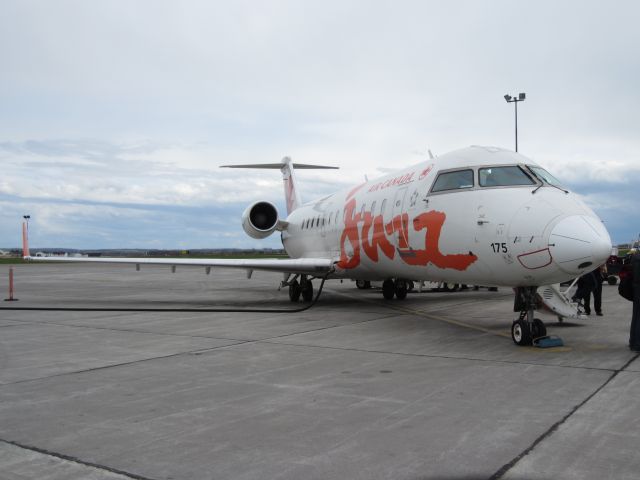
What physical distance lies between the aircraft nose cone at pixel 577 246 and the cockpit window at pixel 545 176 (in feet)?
5.04

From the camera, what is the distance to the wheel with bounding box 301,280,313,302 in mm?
17319

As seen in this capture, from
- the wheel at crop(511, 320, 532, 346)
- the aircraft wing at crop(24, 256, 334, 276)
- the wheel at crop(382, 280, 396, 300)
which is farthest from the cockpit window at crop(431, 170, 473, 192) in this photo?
the wheel at crop(382, 280, 396, 300)

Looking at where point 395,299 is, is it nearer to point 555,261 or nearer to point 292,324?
point 292,324

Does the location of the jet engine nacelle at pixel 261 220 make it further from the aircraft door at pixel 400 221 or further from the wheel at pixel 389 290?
the aircraft door at pixel 400 221

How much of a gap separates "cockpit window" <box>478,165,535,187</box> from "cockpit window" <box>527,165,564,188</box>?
19 centimetres

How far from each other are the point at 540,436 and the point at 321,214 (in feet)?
45.5

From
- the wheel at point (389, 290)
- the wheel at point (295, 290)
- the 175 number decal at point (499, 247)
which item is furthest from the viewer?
the wheel at point (389, 290)

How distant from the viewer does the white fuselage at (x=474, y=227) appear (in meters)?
7.86

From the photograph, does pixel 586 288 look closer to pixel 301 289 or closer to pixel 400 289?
pixel 400 289

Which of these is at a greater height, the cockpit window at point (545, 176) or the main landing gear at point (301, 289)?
the cockpit window at point (545, 176)

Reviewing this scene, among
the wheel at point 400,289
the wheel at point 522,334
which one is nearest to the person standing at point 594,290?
the wheel at point 522,334

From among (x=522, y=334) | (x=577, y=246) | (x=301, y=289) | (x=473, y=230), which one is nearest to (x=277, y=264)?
(x=301, y=289)

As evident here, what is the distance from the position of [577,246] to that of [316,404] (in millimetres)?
4166

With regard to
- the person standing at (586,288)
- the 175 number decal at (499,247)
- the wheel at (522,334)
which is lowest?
the wheel at (522,334)
